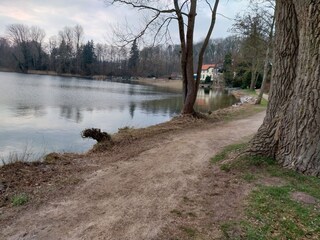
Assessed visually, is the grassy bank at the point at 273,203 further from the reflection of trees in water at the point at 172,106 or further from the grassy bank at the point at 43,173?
the reflection of trees in water at the point at 172,106

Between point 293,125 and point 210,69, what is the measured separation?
74619 millimetres

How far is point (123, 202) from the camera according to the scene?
372 centimetres

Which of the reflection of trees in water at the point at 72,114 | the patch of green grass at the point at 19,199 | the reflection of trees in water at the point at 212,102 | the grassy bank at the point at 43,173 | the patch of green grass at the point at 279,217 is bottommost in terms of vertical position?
the reflection of trees in water at the point at 72,114

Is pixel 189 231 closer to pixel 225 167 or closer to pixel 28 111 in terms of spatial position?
pixel 225 167

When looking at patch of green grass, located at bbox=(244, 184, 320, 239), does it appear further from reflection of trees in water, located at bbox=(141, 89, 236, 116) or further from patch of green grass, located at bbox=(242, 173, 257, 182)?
reflection of trees in water, located at bbox=(141, 89, 236, 116)

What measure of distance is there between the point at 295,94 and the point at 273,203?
6.35 feet

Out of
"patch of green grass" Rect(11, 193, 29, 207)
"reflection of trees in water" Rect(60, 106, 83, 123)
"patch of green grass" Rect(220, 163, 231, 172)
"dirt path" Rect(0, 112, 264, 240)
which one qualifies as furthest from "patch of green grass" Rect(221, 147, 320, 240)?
"reflection of trees in water" Rect(60, 106, 83, 123)

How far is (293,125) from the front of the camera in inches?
175

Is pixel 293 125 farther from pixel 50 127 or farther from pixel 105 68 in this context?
pixel 105 68

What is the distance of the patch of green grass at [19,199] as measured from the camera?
3694 millimetres

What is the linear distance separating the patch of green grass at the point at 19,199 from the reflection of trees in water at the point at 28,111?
11980 mm

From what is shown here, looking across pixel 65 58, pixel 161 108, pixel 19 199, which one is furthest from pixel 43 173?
pixel 65 58

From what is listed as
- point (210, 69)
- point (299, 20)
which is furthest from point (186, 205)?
point (210, 69)

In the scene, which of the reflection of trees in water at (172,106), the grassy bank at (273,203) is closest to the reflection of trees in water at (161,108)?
the reflection of trees in water at (172,106)
